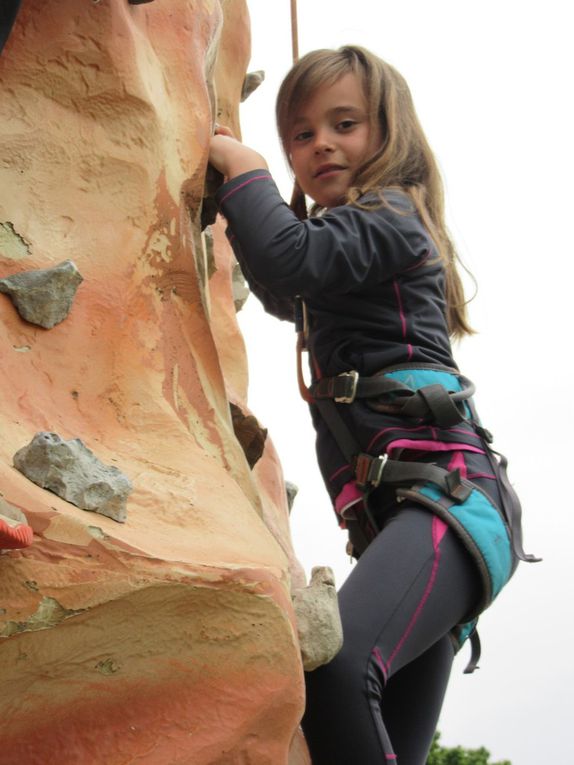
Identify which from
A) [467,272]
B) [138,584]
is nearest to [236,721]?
[138,584]

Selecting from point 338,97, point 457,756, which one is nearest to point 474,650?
point 338,97

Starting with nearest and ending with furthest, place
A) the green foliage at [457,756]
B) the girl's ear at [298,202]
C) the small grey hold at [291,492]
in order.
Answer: the girl's ear at [298,202] < the small grey hold at [291,492] < the green foliage at [457,756]

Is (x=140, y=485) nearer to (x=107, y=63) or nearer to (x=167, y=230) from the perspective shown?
(x=167, y=230)

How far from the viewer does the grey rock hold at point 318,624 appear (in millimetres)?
2168

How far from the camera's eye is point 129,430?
229 cm

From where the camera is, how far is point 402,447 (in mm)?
2500

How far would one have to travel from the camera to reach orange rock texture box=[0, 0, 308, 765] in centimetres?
187

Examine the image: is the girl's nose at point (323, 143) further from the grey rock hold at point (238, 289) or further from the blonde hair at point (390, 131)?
the grey rock hold at point (238, 289)

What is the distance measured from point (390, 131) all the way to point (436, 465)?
34.0 inches

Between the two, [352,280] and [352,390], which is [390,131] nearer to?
[352,280]

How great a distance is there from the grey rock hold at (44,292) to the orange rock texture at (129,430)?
0.03 meters

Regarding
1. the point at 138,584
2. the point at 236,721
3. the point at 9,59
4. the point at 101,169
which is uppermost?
the point at 9,59

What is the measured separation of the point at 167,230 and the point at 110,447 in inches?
23.2

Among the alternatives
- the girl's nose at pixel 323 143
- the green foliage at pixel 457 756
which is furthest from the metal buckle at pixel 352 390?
the green foliage at pixel 457 756
